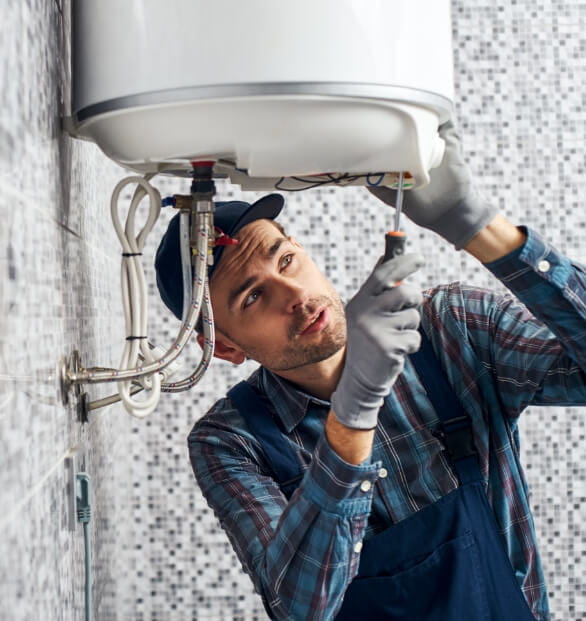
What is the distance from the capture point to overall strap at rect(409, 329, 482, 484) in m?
1.21

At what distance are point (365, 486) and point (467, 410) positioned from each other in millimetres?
338

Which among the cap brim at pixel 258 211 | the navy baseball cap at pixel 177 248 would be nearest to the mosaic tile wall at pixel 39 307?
the navy baseball cap at pixel 177 248

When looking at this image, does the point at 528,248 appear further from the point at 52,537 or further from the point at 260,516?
the point at 52,537

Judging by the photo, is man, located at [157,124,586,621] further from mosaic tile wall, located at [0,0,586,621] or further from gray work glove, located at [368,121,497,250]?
mosaic tile wall, located at [0,0,586,621]

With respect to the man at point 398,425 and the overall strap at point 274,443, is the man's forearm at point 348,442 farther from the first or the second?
the overall strap at point 274,443

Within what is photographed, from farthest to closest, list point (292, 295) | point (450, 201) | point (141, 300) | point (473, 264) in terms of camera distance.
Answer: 1. point (473, 264)
2. point (292, 295)
3. point (450, 201)
4. point (141, 300)

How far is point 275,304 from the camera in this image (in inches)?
46.4

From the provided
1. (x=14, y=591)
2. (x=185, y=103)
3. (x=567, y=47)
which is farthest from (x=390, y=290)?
(x=567, y=47)

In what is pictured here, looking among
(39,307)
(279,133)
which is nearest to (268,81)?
(279,133)

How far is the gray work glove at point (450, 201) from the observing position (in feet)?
3.40

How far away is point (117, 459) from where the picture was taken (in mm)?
1727

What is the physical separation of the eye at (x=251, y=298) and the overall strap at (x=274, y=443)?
0.53ft

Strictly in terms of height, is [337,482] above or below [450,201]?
below

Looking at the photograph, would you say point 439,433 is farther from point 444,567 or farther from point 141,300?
point 141,300
